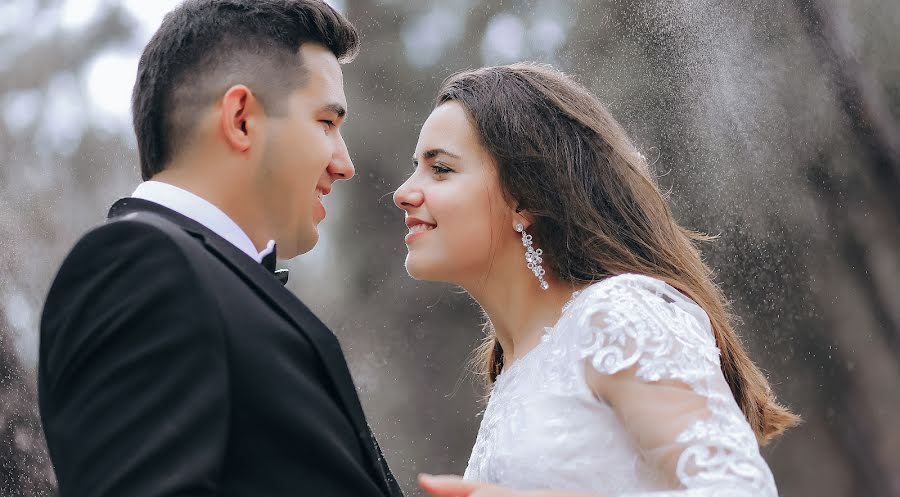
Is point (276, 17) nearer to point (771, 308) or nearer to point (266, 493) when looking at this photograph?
point (266, 493)

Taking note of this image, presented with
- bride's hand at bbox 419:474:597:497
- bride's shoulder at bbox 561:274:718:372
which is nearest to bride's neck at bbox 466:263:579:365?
bride's shoulder at bbox 561:274:718:372

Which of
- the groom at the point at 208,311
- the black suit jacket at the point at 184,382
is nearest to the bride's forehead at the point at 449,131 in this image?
→ the groom at the point at 208,311

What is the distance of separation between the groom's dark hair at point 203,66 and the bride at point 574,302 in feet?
1.84

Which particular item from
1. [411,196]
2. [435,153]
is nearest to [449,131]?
[435,153]

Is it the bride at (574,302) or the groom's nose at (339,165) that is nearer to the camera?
the bride at (574,302)

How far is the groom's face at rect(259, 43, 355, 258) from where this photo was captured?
7.70 feet

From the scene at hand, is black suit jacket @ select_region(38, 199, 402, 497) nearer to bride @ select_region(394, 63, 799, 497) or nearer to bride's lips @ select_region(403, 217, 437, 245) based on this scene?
bride @ select_region(394, 63, 799, 497)

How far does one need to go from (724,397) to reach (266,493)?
94 cm

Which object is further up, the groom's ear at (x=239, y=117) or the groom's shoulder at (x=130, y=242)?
the groom's ear at (x=239, y=117)

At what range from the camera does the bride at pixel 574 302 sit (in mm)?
2156

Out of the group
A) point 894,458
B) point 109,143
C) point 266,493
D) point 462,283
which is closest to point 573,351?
point 462,283

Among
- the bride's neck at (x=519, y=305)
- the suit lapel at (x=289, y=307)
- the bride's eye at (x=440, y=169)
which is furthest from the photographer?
the bride's eye at (x=440, y=169)

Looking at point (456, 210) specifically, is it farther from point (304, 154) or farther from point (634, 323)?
point (634, 323)

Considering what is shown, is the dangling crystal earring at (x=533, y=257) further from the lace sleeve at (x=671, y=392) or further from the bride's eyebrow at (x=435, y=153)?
the lace sleeve at (x=671, y=392)
